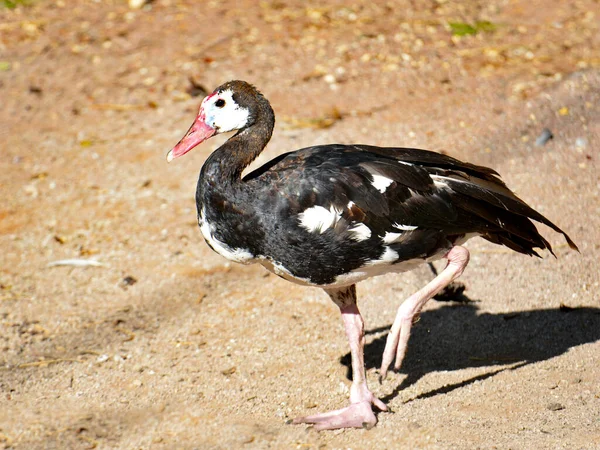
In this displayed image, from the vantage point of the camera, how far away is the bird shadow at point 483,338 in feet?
15.8

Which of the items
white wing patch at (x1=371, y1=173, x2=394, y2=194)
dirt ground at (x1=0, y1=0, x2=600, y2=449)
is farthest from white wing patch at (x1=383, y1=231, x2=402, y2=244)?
dirt ground at (x1=0, y1=0, x2=600, y2=449)

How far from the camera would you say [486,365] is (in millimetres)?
4781

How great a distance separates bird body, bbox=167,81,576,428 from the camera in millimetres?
4035

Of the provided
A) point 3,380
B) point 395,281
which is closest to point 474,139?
point 395,281

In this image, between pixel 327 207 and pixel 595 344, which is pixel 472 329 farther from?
pixel 327 207

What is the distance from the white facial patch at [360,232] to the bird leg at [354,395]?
0.52 m

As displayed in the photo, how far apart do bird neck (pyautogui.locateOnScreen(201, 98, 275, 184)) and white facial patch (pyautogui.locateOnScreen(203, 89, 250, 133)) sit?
0.05 m

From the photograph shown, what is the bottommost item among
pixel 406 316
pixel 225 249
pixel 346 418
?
pixel 346 418

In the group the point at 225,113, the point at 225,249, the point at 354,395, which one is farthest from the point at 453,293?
the point at 225,113

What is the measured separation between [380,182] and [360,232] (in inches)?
11.2

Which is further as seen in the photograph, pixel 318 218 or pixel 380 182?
pixel 380 182

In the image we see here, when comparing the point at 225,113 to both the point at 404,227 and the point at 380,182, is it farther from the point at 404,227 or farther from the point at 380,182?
the point at 404,227

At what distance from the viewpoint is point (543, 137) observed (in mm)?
6914

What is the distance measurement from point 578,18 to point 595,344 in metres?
5.40
